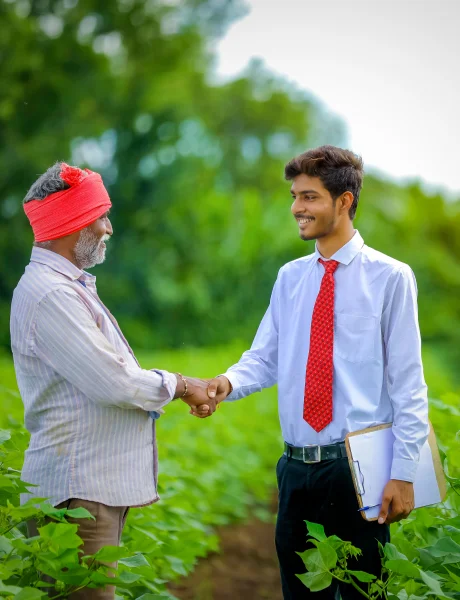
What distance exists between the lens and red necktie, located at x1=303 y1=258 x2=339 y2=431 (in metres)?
3.09

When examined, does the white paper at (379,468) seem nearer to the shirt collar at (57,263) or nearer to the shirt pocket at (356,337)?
the shirt pocket at (356,337)

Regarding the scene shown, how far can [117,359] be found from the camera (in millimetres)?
2814

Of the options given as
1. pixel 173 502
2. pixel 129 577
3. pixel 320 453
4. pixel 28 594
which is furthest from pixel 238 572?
pixel 28 594

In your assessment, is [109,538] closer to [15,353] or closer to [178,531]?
[15,353]

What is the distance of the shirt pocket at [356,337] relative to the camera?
305 cm

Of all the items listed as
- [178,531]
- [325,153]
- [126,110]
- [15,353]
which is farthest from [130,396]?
[126,110]

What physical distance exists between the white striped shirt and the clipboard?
0.71 m

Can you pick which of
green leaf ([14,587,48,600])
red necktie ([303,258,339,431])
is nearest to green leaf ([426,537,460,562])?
red necktie ([303,258,339,431])

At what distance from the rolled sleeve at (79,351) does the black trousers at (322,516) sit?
2.41ft

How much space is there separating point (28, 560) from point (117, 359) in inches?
Answer: 26.8

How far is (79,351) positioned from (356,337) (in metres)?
1.00

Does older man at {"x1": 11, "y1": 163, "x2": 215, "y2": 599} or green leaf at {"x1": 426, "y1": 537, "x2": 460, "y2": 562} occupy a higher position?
older man at {"x1": 11, "y1": 163, "x2": 215, "y2": 599}

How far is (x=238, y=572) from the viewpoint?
546 centimetres

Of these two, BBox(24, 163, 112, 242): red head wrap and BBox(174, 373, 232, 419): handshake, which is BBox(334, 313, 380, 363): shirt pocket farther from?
BBox(24, 163, 112, 242): red head wrap
